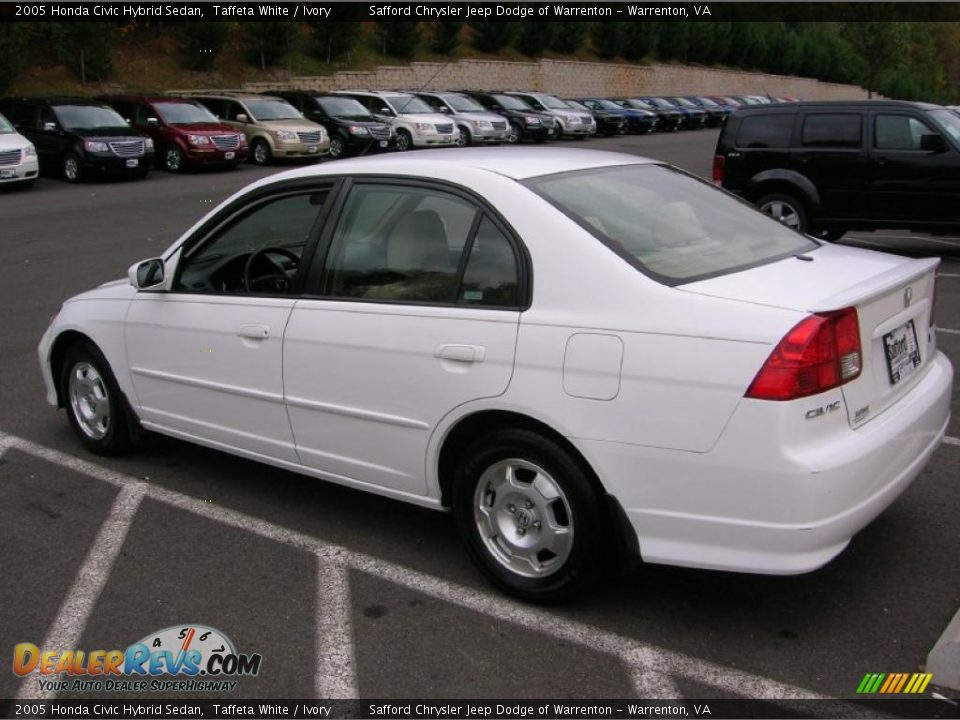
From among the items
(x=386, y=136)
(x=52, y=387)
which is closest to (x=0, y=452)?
(x=52, y=387)

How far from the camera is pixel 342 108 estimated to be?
88.8 ft

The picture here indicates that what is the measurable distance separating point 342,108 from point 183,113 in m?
4.75

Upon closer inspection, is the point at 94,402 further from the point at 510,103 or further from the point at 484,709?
the point at 510,103

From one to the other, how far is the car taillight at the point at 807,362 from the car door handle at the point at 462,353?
3.38 feet

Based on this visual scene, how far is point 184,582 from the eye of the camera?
4.13 meters

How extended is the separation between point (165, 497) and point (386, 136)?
874 inches

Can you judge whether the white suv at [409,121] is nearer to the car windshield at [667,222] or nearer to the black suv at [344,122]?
the black suv at [344,122]

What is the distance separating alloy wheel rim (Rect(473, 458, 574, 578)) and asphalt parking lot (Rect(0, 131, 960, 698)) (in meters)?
0.19

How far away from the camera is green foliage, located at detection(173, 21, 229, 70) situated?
36447mm

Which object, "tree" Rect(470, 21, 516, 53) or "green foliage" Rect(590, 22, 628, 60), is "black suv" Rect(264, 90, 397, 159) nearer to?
"tree" Rect(470, 21, 516, 53)

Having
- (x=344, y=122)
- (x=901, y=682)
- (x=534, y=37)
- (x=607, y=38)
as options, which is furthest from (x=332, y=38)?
(x=901, y=682)

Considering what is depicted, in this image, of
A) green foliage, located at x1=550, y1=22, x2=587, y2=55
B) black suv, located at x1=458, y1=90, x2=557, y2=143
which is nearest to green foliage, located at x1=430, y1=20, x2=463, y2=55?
green foliage, located at x1=550, y1=22, x2=587, y2=55

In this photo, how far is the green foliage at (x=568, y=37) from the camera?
55812 millimetres

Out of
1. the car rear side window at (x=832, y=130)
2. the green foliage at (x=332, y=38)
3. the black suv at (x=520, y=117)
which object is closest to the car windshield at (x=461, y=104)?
the black suv at (x=520, y=117)
